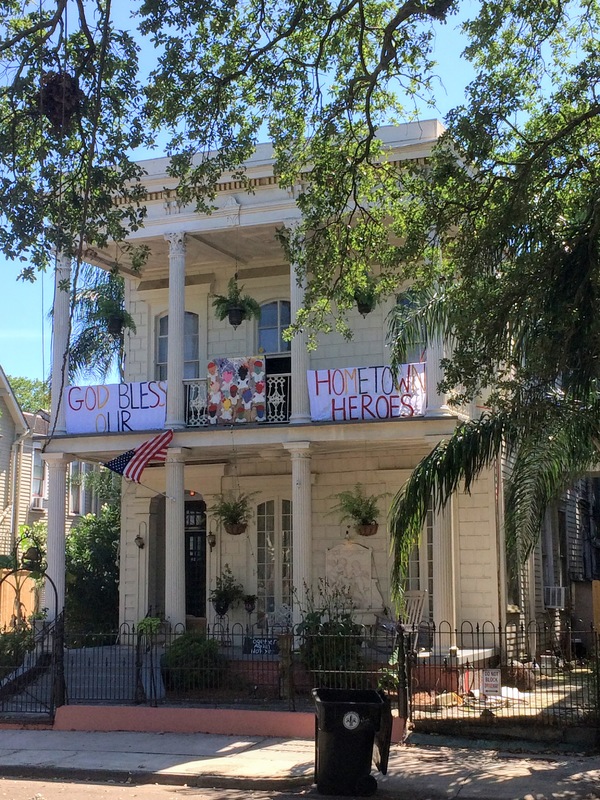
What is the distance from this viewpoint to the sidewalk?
9492mm

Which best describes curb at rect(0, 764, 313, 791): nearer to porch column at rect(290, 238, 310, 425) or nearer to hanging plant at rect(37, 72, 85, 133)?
hanging plant at rect(37, 72, 85, 133)

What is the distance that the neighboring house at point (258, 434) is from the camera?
649 inches

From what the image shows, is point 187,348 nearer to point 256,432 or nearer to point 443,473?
point 256,432

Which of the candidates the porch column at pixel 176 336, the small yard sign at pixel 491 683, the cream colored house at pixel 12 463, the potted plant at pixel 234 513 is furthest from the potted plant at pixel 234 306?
the cream colored house at pixel 12 463

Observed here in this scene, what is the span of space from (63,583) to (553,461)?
30.8 feet

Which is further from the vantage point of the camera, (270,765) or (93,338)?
(93,338)

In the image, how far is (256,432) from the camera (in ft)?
55.5

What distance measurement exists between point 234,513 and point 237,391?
2.77m

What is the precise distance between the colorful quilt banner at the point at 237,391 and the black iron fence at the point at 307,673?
3.86 meters

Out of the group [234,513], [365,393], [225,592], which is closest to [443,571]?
[365,393]

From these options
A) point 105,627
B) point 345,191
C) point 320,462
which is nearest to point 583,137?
point 345,191

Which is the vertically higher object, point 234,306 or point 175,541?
point 234,306

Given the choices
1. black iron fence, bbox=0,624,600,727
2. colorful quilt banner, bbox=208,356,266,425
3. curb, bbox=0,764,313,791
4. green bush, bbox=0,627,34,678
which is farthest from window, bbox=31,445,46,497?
curb, bbox=0,764,313,791

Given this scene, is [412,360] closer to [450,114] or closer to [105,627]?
[450,114]
